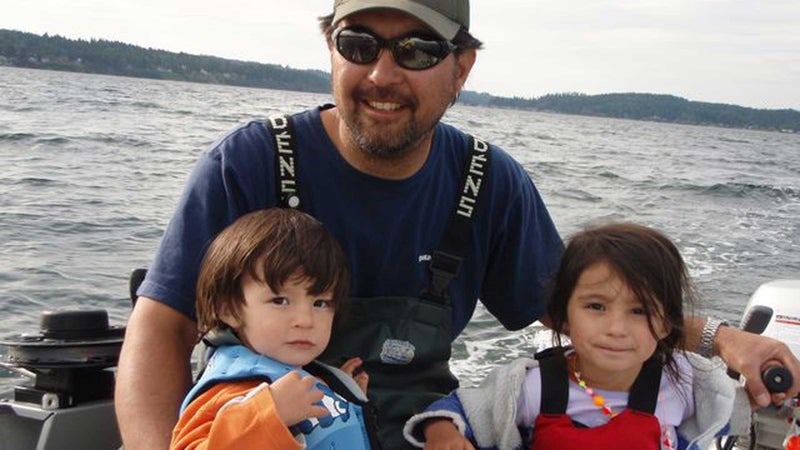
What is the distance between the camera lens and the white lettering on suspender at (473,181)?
9.72ft

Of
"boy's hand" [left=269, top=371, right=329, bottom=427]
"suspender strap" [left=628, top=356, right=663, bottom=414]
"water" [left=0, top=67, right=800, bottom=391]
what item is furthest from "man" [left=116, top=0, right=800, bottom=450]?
"water" [left=0, top=67, right=800, bottom=391]

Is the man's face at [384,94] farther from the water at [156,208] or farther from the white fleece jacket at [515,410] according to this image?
the water at [156,208]

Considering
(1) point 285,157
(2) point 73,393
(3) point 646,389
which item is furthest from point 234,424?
(3) point 646,389

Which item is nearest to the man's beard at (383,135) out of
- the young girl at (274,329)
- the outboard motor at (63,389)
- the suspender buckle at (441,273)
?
the suspender buckle at (441,273)

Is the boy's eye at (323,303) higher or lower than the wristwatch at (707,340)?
higher

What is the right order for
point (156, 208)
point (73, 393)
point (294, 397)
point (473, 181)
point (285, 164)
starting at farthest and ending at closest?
1. point (156, 208)
2. point (473, 181)
3. point (73, 393)
4. point (285, 164)
5. point (294, 397)

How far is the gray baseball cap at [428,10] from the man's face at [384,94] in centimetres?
3

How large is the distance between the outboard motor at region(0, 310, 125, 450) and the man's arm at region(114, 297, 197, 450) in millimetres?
435

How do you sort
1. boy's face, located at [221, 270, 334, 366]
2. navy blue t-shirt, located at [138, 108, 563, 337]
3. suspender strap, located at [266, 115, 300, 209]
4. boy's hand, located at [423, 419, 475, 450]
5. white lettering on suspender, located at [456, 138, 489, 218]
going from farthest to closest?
white lettering on suspender, located at [456, 138, 489, 218] → suspender strap, located at [266, 115, 300, 209] → navy blue t-shirt, located at [138, 108, 563, 337] → boy's hand, located at [423, 419, 475, 450] → boy's face, located at [221, 270, 334, 366]

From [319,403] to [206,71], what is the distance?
88.9m

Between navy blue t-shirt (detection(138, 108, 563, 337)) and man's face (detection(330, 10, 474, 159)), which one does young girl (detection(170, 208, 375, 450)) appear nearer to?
navy blue t-shirt (detection(138, 108, 563, 337))

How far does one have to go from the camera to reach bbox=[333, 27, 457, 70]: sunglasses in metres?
2.77

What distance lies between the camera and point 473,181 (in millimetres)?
3012

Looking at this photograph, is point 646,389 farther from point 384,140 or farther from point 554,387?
point 384,140
